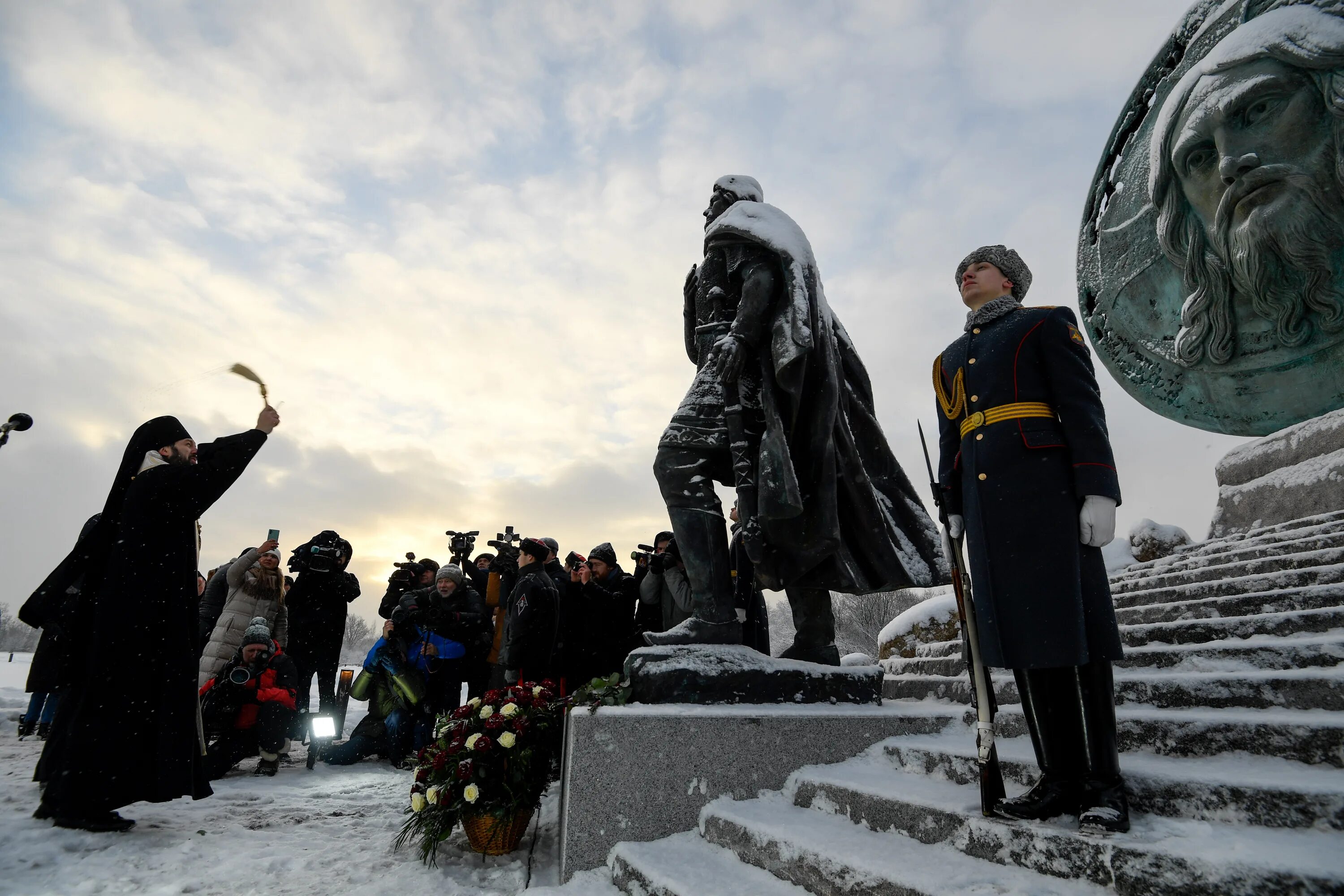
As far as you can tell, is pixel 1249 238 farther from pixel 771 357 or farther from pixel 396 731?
pixel 396 731

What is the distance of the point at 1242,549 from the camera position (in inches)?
183

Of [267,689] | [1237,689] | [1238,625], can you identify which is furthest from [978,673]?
[267,689]

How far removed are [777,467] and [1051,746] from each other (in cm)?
160

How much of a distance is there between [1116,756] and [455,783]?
8.77ft

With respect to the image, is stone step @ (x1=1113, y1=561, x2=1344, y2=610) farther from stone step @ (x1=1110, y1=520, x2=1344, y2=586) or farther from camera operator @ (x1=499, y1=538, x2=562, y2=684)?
camera operator @ (x1=499, y1=538, x2=562, y2=684)

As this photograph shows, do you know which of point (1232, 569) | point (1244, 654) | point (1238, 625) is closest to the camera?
point (1244, 654)

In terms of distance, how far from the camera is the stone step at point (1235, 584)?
11.0 ft

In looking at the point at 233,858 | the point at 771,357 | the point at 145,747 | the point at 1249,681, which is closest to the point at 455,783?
the point at 233,858

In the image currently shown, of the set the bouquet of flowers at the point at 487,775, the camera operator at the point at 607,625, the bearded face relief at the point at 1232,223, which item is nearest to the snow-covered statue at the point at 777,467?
the bouquet of flowers at the point at 487,775

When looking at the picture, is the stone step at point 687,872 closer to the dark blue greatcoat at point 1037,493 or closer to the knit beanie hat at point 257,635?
the dark blue greatcoat at point 1037,493

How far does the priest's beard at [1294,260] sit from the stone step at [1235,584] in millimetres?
2657

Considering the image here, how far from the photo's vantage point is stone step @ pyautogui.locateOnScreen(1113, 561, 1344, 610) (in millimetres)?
3355

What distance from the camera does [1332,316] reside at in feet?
17.8

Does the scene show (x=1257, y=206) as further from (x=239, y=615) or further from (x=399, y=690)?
(x=239, y=615)
